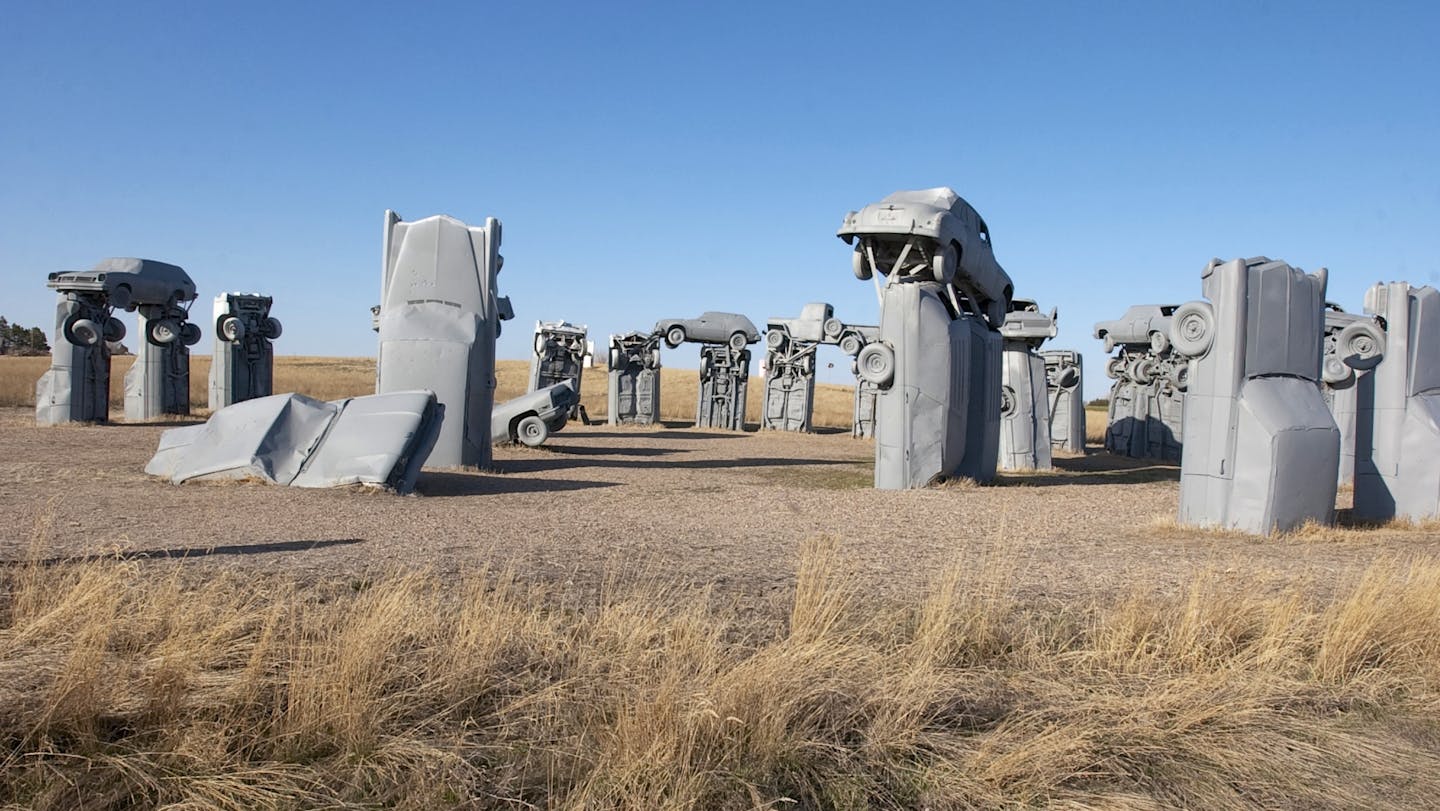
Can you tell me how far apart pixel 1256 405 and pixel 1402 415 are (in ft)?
9.89

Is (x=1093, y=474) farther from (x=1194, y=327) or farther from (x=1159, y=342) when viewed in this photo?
(x=1194, y=327)

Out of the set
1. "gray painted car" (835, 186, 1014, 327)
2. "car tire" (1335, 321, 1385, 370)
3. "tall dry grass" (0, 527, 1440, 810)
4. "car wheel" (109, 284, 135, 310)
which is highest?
"gray painted car" (835, 186, 1014, 327)

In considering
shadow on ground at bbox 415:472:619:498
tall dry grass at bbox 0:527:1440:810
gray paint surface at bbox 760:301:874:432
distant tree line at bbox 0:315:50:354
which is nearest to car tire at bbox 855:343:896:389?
shadow on ground at bbox 415:472:619:498

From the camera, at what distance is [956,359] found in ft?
48.3

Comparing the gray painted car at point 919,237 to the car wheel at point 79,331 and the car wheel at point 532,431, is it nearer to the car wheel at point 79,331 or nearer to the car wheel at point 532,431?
the car wheel at point 532,431

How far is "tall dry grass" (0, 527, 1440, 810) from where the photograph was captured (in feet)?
12.5

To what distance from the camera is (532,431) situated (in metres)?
20.2

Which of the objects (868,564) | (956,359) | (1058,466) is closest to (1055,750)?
(868,564)

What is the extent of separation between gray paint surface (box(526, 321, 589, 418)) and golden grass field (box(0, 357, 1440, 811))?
2125 cm

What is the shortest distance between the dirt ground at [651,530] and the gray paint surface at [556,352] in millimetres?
13612

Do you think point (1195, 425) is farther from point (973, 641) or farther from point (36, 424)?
point (36, 424)

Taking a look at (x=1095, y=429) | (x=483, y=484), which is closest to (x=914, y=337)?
(x=483, y=484)

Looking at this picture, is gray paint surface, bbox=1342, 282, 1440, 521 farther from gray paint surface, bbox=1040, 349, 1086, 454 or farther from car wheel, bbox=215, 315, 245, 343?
A: car wheel, bbox=215, 315, 245, 343

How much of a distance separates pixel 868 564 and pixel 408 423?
669 cm
